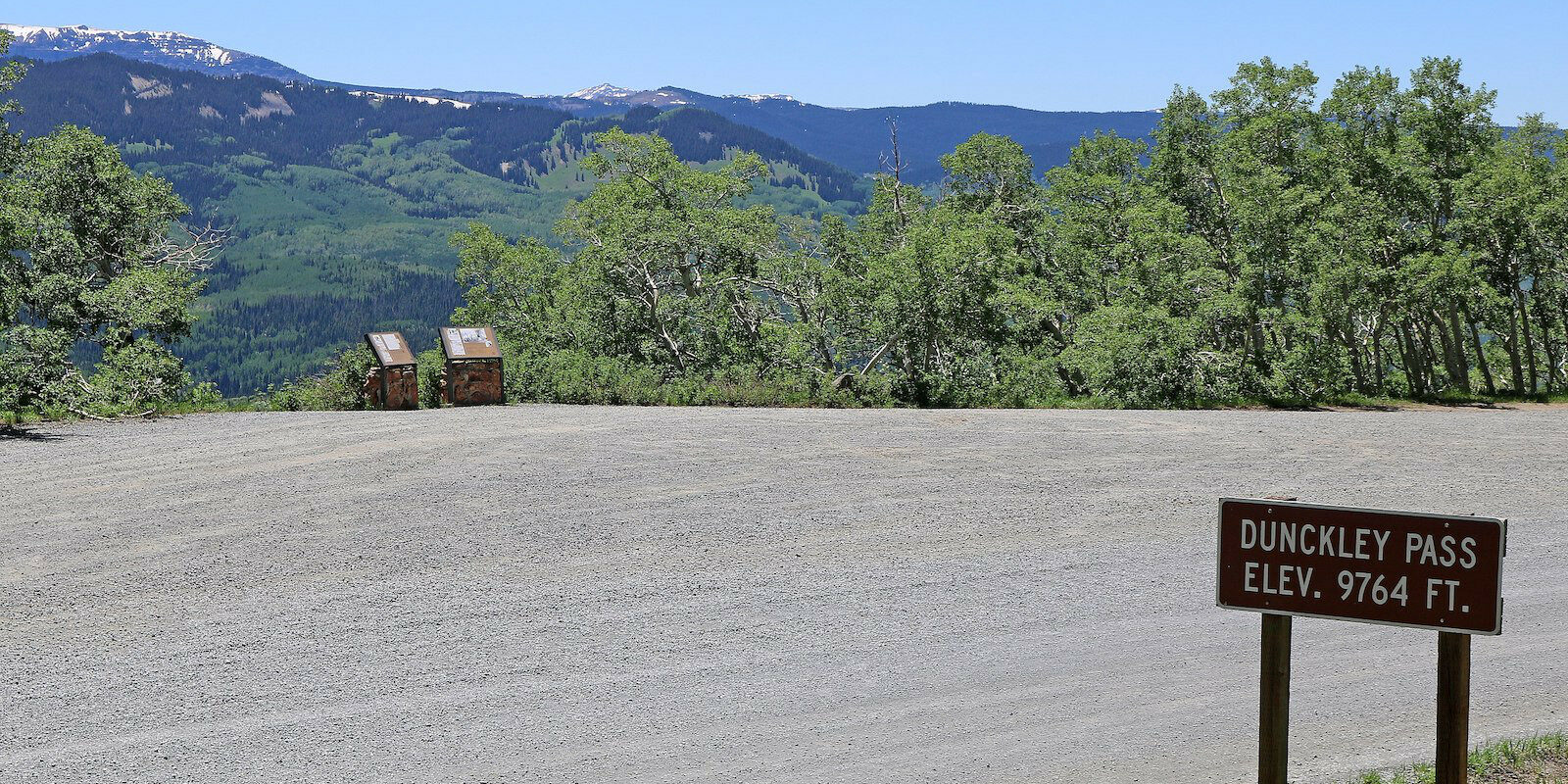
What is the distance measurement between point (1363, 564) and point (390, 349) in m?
17.1

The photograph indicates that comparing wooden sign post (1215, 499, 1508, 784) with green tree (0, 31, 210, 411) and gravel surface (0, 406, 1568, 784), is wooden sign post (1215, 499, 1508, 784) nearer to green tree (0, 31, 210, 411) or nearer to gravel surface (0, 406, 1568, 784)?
gravel surface (0, 406, 1568, 784)

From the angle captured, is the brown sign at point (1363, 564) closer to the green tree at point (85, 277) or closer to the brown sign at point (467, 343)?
the green tree at point (85, 277)

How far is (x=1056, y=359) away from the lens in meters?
24.1

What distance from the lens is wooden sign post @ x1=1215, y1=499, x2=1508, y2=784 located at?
367cm

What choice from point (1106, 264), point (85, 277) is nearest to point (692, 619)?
point (85, 277)

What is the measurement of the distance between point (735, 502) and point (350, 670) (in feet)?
15.7

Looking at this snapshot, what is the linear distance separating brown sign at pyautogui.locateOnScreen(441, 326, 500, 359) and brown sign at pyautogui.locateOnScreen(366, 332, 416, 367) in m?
0.61

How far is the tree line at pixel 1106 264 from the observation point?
23.9 m

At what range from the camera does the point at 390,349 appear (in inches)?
739

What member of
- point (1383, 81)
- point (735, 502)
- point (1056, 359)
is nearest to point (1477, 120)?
point (1383, 81)

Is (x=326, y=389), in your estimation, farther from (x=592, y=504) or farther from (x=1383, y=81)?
(x=1383, y=81)

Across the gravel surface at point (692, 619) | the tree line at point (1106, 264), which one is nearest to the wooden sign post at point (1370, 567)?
the gravel surface at point (692, 619)

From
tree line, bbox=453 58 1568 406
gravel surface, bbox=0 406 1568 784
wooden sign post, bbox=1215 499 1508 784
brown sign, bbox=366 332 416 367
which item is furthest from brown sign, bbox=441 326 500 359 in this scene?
wooden sign post, bbox=1215 499 1508 784

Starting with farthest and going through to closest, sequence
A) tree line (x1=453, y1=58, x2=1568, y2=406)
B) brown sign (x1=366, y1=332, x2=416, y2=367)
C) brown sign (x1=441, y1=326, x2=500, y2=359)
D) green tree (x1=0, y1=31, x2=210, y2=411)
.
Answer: tree line (x1=453, y1=58, x2=1568, y2=406) < brown sign (x1=441, y1=326, x2=500, y2=359) < brown sign (x1=366, y1=332, x2=416, y2=367) < green tree (x1=0, y1=31, x2=210, y2=411)
